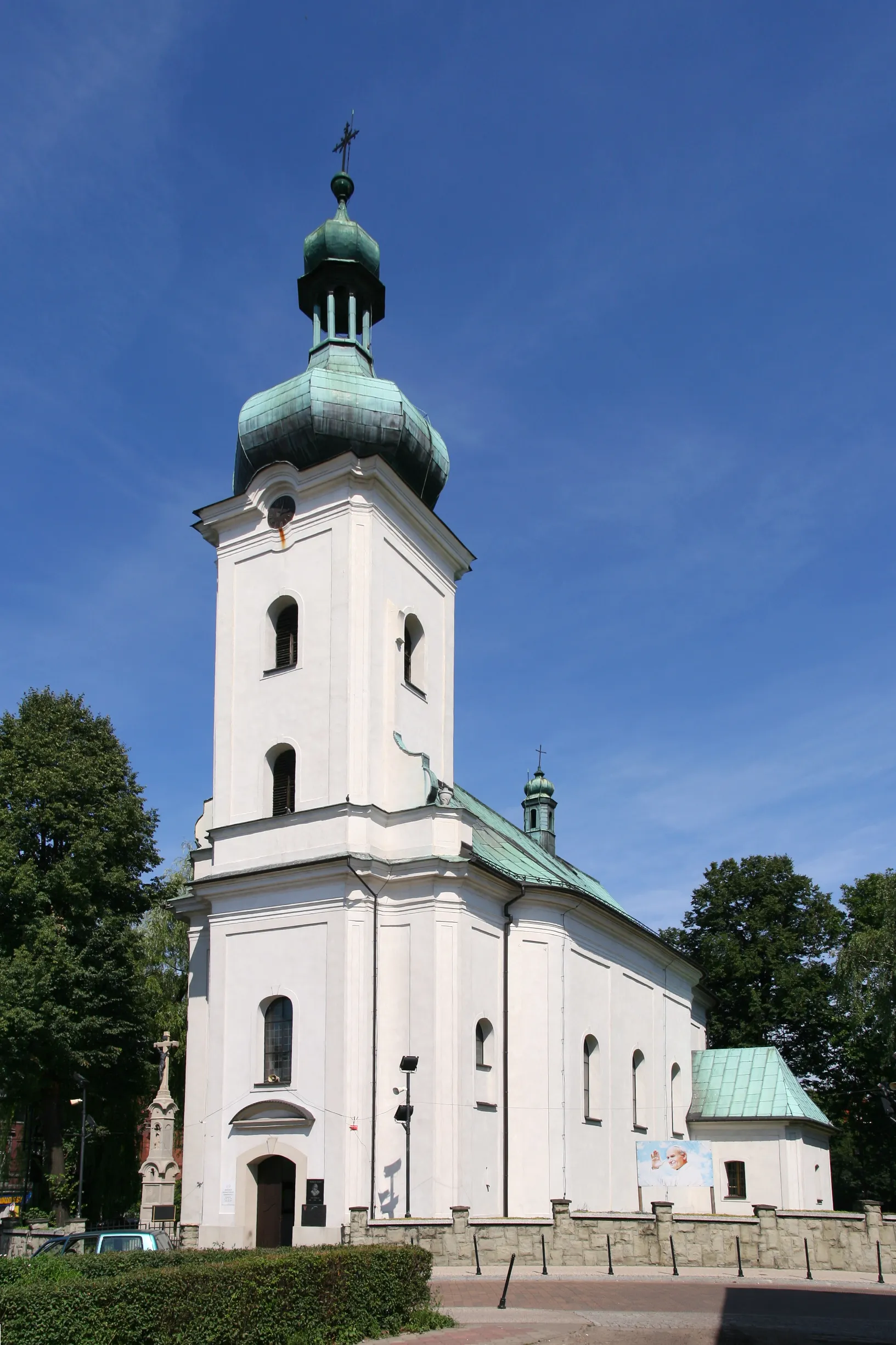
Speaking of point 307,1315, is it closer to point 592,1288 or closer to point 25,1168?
point 592,1288

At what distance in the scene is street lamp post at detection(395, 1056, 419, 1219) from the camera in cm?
2192

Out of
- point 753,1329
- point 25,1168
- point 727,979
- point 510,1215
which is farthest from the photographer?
point 727,979

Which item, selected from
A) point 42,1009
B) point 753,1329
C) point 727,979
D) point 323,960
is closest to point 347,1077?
point 323,960

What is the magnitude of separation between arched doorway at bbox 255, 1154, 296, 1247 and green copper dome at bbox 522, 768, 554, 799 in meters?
22.4

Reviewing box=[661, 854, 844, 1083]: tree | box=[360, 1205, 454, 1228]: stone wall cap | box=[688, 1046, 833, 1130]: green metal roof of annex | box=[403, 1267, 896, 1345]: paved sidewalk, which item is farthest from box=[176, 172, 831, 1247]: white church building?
box=[661, 854, 844, 1083]: tree

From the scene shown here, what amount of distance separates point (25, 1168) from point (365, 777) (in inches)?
740

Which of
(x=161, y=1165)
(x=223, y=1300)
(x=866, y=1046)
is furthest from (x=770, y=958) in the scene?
(x=223, y=1300)

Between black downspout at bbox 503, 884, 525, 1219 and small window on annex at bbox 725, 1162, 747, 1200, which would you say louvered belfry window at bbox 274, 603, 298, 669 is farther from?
small window on annex at bbox 725, 1162, 747, 1200

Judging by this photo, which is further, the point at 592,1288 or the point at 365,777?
the point at 365,777

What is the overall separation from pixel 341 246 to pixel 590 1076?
21.3 meters

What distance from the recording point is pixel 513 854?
30156 millimetres

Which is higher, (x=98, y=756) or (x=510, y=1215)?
(x=98, y=756)

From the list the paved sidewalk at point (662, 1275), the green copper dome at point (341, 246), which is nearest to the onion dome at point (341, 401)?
the green copper dome at point (341, 246)

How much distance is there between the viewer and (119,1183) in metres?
36.2
